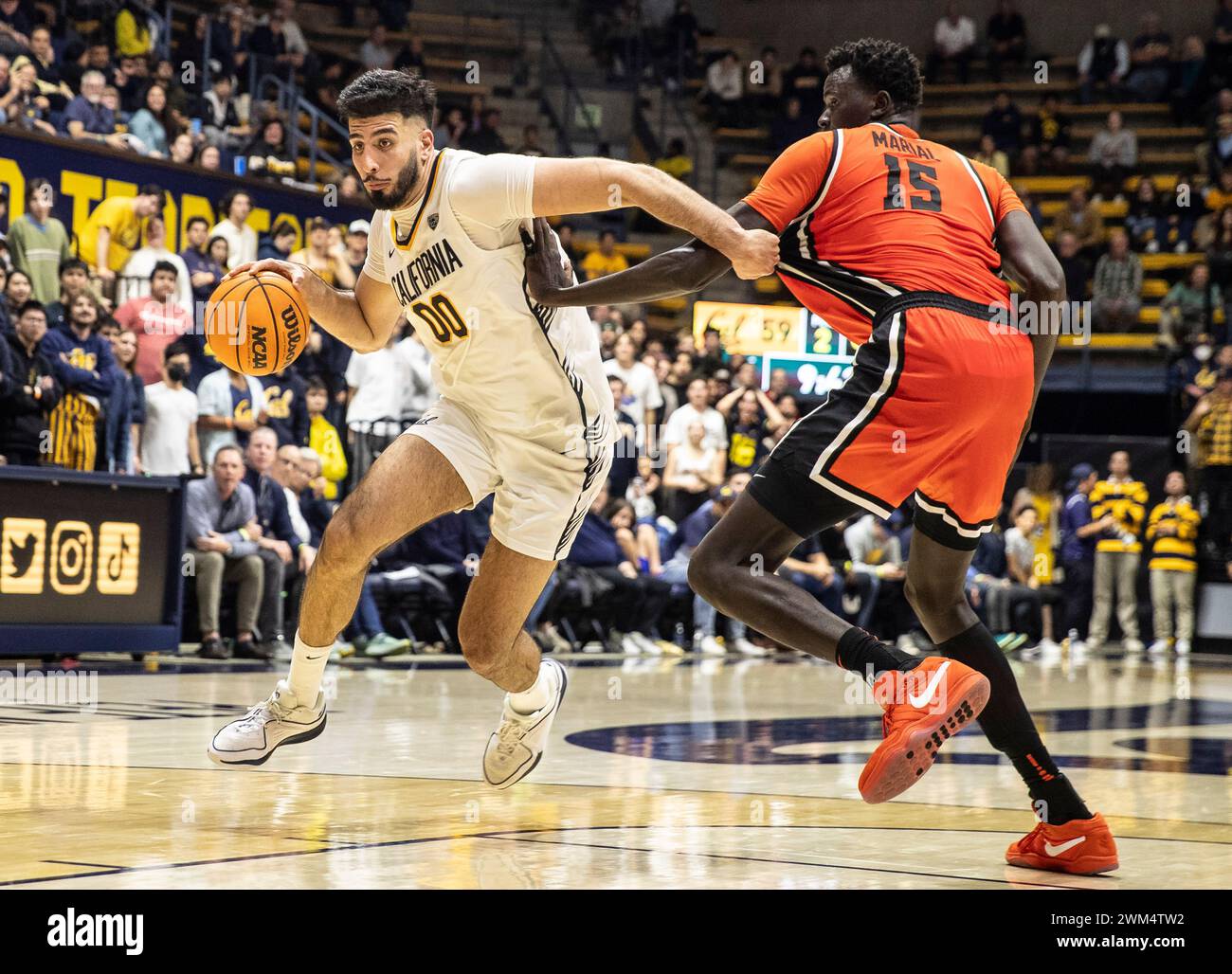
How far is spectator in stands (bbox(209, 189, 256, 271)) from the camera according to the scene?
42.7 feet

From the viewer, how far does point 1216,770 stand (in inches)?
240

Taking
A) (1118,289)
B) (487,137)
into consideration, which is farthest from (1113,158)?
(487,137)

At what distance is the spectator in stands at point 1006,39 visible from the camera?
23953mm

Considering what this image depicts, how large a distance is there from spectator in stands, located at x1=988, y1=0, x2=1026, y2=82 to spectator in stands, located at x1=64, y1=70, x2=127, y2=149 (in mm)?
14722

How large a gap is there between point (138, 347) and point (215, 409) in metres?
0.75

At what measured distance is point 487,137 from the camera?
63.1ft

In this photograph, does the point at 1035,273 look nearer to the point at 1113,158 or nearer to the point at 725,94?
the point at 1113,158

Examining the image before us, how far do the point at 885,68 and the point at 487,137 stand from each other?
609 inches

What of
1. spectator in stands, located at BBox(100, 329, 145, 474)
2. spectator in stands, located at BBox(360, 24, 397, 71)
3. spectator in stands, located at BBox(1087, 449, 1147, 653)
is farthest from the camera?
spectator in stands, located at BBox(360, 24, 397, 71)

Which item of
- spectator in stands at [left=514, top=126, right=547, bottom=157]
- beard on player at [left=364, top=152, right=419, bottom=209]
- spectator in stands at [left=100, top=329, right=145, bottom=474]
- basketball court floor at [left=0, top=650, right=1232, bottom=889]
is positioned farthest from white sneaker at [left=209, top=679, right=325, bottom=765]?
spectator in stands at [left=514, top=126, right=547, bottom=157]

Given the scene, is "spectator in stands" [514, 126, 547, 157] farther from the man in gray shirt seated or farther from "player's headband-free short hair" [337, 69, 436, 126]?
"player's headband-free short hair" [337, 69, 436, 126]

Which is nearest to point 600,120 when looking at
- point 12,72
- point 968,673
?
point 12,72

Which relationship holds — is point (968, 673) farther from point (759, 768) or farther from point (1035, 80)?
point (1035, 80)

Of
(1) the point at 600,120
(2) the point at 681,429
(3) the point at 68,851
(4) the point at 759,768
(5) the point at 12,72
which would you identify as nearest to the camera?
(3) the point at 68,851
